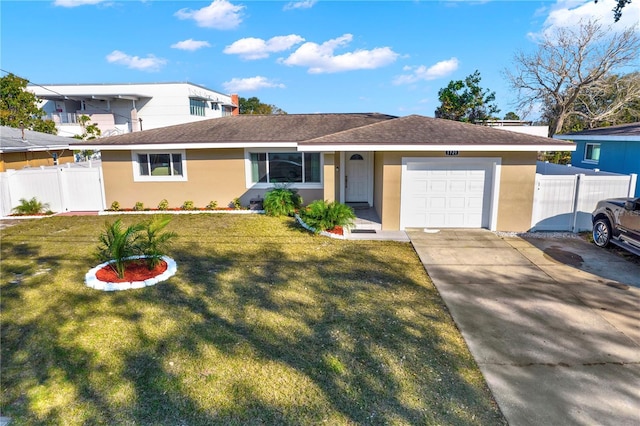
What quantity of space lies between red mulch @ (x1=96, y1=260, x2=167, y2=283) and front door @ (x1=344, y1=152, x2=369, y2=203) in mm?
8677

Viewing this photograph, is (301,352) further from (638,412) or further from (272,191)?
(272,191)

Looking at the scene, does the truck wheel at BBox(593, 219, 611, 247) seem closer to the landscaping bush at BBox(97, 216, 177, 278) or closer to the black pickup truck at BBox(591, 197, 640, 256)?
the black pickup truck at BBox(591, 197, 640, 256)

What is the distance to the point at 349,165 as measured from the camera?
1561cm

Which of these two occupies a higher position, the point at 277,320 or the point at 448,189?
the point at 448,189

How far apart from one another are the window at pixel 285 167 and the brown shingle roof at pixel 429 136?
298cm

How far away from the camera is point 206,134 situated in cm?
1541

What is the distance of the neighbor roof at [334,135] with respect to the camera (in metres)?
11.4

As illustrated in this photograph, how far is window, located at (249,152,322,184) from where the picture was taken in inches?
594

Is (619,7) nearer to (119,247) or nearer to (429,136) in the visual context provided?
(429,136)

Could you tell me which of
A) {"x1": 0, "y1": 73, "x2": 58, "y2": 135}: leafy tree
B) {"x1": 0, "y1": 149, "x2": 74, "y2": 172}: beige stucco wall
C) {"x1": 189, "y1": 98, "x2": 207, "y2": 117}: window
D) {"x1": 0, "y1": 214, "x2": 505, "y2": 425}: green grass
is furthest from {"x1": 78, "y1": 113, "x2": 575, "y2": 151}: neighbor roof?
{"x1": 189, "y1": 98, "x2": 207, "y2": 117}: window

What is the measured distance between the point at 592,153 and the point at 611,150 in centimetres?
220

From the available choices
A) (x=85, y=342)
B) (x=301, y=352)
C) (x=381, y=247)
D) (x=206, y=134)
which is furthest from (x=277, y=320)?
(x=206, y=134)

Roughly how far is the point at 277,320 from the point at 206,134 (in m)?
10.8

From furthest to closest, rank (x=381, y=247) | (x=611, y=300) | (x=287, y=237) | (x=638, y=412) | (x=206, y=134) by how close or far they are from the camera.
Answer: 1. (x=206, y=134)
2. (x=287, y=237)
3. (x=381, y=247)
4. (x=611, y=300)
5. (x=638, y=412)
